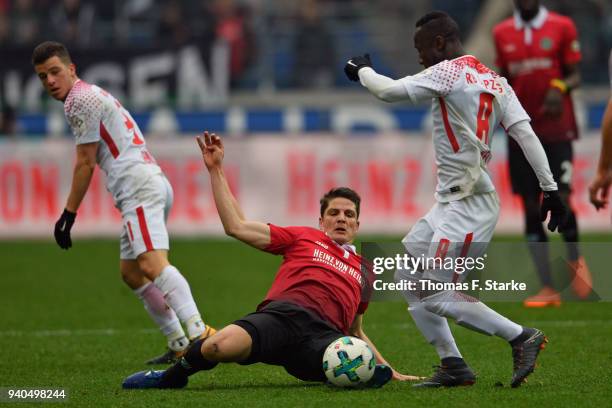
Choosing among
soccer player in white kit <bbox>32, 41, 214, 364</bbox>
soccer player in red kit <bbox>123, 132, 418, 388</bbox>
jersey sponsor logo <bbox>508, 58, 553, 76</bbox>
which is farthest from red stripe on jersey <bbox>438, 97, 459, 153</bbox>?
jersey sponsor logo <bbox>508, 58, 553, 76</bbox>

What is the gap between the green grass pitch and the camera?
6.39 m

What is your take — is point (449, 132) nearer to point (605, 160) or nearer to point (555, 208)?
point (555, 208)

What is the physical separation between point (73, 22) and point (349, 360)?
50.7 feet

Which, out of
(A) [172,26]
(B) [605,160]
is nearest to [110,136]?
(B) [605,160]

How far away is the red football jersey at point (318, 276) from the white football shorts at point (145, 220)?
1317mm

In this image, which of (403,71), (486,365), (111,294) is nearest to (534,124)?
(486,365)

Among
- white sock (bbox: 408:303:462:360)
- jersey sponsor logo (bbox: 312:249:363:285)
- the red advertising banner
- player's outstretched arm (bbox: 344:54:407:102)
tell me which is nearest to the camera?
player's outstretched arm (bbox: 344:54:407:102)

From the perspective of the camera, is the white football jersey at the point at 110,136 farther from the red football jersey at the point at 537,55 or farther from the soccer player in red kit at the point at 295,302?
the red football jersey at the point at 537,55

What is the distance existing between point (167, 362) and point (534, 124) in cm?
421

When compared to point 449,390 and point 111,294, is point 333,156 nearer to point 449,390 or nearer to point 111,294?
point 111,294

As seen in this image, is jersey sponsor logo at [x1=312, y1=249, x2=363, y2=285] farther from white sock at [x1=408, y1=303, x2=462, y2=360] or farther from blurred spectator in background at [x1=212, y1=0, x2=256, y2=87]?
blurred spectator in background at [x1=212, y1=0, x2=256, y2=87]

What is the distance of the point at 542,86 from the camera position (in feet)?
35.5

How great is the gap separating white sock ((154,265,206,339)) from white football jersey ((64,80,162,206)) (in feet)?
2.25

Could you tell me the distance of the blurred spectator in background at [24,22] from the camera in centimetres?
2085
